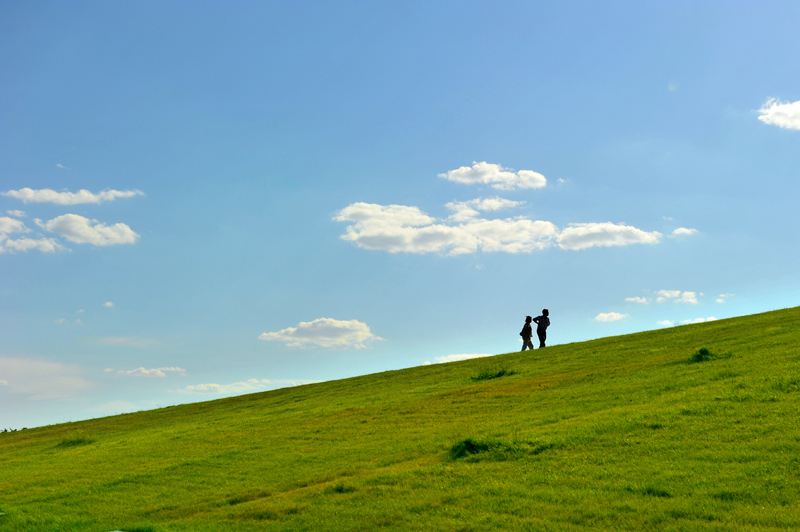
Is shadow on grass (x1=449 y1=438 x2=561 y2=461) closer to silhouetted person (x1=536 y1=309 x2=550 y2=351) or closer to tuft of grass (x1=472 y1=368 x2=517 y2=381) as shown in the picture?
tuft of grass (x1=472 y1=368 x2=517 y2=381)

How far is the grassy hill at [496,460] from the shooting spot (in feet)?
34.6

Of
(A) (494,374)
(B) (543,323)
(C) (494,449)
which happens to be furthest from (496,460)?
(B) (543,323)

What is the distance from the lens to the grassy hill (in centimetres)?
1053

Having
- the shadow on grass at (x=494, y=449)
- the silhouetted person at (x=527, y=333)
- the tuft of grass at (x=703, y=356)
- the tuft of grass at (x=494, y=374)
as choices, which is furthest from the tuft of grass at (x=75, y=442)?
the tuft of grass at (x=703, y=356)

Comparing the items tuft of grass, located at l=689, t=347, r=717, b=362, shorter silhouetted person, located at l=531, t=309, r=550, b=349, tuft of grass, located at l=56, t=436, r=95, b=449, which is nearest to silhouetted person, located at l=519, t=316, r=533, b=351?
shorter silhouetted person, located at l=531, t=309, r=550, b=349

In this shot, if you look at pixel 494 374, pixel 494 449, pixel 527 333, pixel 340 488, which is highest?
pixel 527 333

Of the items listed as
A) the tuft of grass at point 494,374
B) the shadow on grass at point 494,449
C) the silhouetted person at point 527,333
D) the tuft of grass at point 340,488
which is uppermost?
the silhouetted person at point 527,333

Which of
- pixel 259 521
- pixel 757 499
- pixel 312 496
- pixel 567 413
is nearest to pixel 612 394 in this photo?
pixel 567 413

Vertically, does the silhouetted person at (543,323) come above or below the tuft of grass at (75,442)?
above

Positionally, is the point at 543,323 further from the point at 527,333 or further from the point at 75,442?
the point at 75,442

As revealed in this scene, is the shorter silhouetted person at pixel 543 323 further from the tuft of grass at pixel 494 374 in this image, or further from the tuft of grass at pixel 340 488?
the tuft of grass at pixel 340 488

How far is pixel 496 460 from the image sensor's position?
14.2 meters

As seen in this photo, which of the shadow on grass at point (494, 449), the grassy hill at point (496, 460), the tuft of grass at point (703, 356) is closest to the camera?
the grassy hill at point (496, 460)

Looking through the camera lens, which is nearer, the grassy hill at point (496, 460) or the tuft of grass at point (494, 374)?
the grassy hill at point (496, 460)
